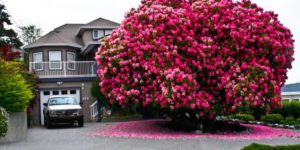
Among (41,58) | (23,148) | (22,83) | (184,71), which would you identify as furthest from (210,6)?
(41,58)

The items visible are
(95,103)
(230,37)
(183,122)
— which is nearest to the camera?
(230,37)

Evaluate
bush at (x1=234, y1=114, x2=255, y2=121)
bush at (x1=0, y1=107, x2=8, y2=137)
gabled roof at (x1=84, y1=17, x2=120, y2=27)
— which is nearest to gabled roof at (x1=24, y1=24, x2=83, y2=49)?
gabled roof at (x1=84, y1=17, x2=120, y2=27)

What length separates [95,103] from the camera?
101 ft

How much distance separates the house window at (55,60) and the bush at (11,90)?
1516 cm

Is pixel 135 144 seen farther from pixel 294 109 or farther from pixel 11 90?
pixel 294 109

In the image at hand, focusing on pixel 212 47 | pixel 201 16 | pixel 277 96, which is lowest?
pixel 277 96

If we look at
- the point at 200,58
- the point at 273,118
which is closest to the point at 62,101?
the point at 200,58

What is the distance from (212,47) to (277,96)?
2976 mm

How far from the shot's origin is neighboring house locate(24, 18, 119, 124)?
3089 cm

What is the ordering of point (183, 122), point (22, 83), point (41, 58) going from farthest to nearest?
point (41, 58)
point (183, 122)
point (22, 83)

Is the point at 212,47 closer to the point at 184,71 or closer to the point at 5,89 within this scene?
the point at 184,71

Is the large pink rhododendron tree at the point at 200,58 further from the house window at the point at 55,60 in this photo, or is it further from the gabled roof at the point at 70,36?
the gabled roof at the point at 70,36

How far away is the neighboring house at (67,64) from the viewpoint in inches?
1216

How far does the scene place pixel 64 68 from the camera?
31719 mm
